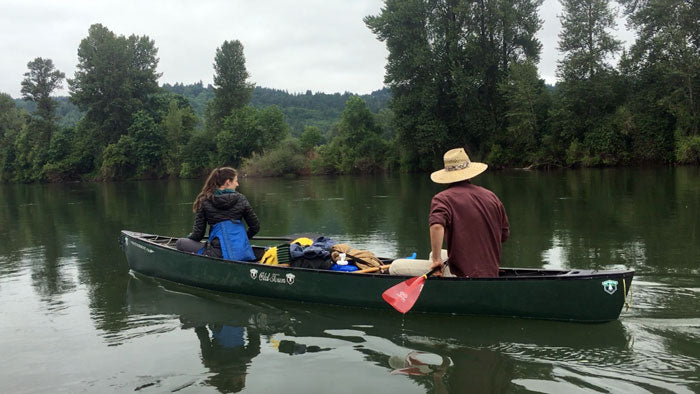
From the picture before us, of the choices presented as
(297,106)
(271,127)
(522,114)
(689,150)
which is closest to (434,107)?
(522,114)

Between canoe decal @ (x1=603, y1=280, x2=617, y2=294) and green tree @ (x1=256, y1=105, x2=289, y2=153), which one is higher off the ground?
green tree @ (x1=256, y1=105, x2=289, y2=153)

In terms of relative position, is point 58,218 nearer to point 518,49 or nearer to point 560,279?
point 560,279

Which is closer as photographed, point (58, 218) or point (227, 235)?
point (227, 235)

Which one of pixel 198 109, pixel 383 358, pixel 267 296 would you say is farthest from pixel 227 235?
pixel 198 109

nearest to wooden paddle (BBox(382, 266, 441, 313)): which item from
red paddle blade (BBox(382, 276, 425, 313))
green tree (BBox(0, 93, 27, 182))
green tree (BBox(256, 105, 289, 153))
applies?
red paddle blade (BBox(382, 276, 425, 313))

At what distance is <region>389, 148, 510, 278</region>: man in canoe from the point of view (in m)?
5.30

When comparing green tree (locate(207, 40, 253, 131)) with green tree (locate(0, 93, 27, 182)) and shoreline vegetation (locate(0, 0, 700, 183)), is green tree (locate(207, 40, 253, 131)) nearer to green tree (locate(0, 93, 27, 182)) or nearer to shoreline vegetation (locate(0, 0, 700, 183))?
shoreline vegetation (locate(0, 0, 700, 183))

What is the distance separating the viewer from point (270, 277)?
22.6 ft

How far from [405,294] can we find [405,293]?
15mm

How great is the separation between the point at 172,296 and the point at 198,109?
396 ft

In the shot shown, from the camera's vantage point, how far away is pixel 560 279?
5.23m

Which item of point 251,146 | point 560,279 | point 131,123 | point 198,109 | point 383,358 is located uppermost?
point 198,109

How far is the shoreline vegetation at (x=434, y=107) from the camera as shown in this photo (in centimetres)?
3384

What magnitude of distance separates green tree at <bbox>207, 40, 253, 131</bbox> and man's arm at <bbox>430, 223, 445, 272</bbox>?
56.1m
